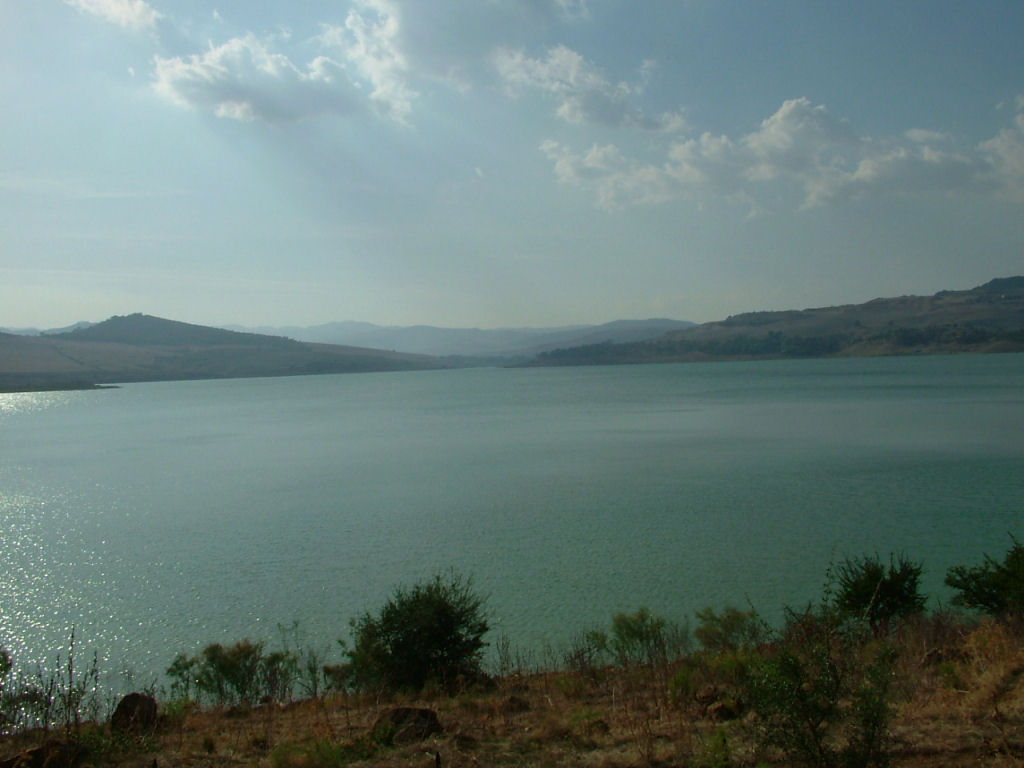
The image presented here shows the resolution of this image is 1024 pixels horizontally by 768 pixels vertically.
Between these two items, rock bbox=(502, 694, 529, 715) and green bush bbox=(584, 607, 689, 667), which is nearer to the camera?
rock bbox=(502, 694, 529, 715)

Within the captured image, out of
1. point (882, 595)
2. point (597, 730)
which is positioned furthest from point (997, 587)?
point (597, 730)

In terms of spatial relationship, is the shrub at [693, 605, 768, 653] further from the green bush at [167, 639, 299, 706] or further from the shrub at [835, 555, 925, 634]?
the green bush at [167, 639, 299, 706]

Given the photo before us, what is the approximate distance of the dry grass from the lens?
16.1ft

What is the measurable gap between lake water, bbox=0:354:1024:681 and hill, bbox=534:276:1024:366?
388 feet

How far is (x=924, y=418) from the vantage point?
41969 mm

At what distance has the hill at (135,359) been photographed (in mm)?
136250

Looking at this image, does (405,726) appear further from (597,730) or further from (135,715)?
(135,715)

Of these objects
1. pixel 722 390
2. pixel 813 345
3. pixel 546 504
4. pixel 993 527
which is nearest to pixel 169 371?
pixel 722 390

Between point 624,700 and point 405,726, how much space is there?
211cm

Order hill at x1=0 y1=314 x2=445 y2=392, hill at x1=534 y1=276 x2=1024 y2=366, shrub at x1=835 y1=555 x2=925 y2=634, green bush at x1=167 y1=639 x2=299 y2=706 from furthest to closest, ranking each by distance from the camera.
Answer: hill at x1=534 y1=276 x2=1024 y2=366
hill at x1=0 y1=314 x2=445 y2=392
shrub at x1=835 y1=555 x2=925 y2=634
green bush at x1=167 y1=639 x2=299 y2=706

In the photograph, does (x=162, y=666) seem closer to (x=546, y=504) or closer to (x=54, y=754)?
(x=54, y=754)

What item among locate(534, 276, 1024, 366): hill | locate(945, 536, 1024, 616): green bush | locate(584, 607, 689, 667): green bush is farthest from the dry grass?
locate(534, 276, 1024, 366): hill

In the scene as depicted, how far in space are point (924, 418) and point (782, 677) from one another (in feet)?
145

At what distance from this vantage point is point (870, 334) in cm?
16288
